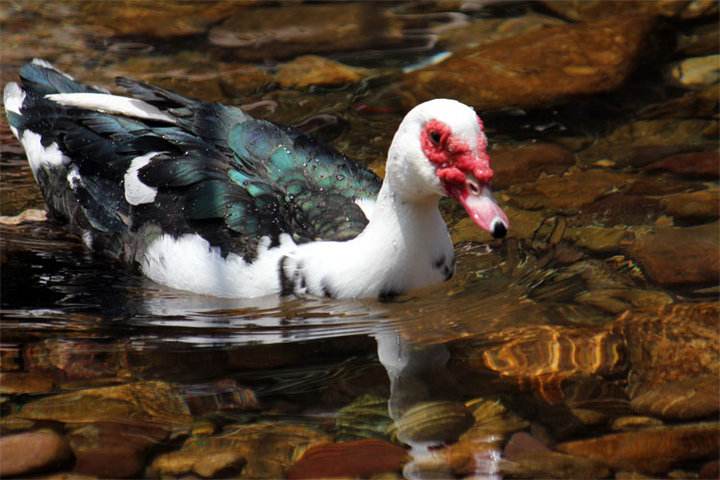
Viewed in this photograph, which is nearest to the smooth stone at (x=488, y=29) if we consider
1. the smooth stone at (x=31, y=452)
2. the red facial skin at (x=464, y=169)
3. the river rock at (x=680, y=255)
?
the river rock at (x=680, y=255)

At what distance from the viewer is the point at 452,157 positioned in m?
5.24

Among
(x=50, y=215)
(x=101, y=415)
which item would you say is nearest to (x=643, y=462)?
(x=101, y=415)

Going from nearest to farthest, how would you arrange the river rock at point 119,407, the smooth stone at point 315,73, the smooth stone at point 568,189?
the river rock at point 119,407, the smooth stone at point 568,189, the smooth stone at point 315,73

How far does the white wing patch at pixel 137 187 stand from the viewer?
624 centimetres

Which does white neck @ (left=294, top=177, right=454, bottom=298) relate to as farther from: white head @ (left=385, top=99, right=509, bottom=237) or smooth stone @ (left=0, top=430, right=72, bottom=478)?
smooth stone @ (left=0, top=430, right=72, bottom=478)

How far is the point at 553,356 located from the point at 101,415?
1.93m

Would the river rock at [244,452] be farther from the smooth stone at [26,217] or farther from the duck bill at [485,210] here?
the smooth stone at [26,217]

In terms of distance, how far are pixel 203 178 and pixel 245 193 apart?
0.80ft

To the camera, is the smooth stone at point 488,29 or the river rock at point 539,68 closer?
the river rock at point 539,68

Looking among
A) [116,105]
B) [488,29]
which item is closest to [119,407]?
[116,105]

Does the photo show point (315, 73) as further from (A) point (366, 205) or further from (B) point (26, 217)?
(A) point (366, 205)

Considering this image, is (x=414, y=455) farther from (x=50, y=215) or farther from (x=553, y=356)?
(x=50, y=215)

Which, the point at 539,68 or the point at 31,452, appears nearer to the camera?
the point at 31,452

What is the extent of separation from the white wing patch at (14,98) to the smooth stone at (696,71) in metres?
4.32
